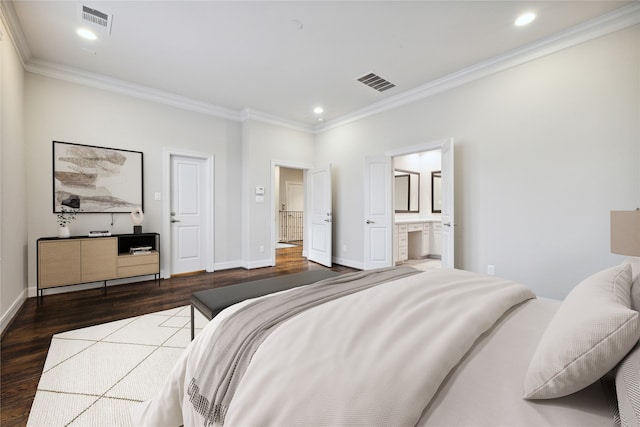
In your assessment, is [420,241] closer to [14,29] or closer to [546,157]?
[546,157]

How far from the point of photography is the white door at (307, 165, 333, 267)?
5414 mm

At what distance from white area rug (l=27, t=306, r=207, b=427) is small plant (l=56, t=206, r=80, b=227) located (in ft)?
6.07

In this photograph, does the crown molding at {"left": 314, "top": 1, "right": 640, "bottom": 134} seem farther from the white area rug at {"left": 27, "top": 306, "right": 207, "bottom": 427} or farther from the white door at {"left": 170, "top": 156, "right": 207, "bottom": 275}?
the white area rug at {"left": 27, "top": 306, "right": 207, "bottom": 427}

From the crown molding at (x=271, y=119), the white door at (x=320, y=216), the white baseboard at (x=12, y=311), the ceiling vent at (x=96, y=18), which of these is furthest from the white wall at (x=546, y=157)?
the white baseboard at (x=12, y=311)

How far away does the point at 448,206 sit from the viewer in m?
3.68

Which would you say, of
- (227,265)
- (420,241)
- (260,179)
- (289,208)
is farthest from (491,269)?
(289,208)

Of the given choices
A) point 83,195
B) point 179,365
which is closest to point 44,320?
point 83,195

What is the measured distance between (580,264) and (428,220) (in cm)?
349

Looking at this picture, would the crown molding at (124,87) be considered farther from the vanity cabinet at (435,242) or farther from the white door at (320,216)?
the vanity cabinet at (435,242)

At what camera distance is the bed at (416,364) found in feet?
2.19

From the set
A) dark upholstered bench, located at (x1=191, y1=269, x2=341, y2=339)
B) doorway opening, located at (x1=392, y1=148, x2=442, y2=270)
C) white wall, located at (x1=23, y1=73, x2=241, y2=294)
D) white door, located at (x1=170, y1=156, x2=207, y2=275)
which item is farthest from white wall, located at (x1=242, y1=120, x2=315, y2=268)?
dark upholstered bench, located at (x1=191, y1=269, x2=341, y2=339)

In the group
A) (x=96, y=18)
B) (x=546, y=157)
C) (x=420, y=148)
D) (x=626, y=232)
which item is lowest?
(x=626, y=232)

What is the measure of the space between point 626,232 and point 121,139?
5529 millimetres

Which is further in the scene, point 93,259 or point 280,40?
point 93,259
